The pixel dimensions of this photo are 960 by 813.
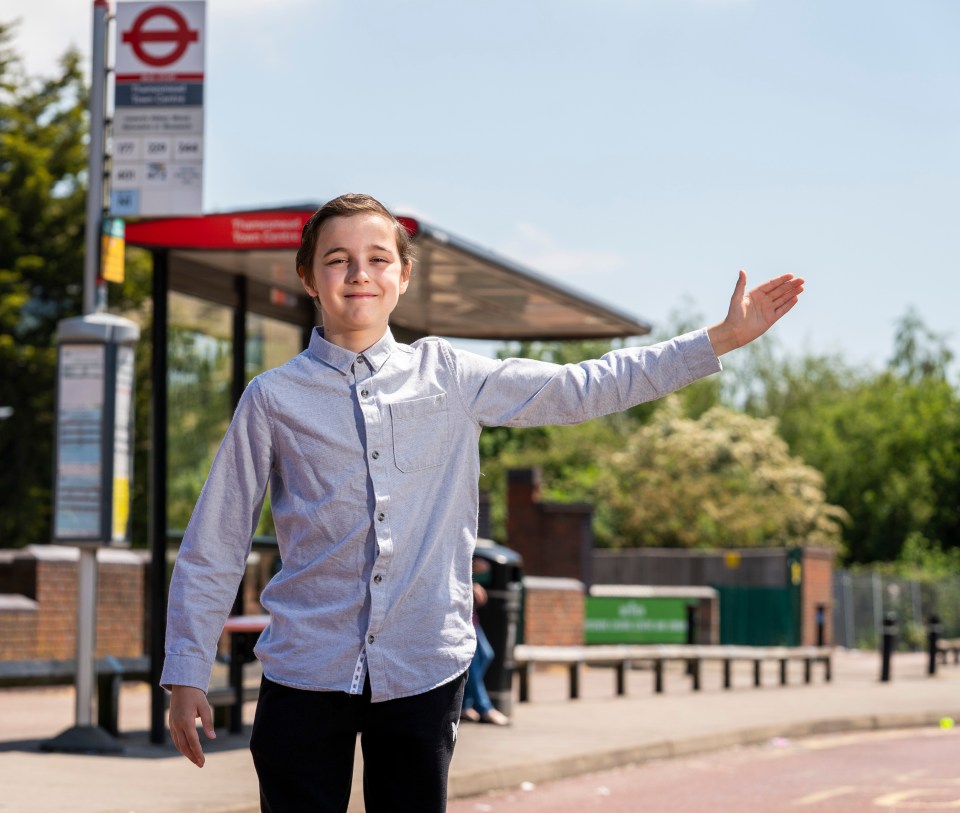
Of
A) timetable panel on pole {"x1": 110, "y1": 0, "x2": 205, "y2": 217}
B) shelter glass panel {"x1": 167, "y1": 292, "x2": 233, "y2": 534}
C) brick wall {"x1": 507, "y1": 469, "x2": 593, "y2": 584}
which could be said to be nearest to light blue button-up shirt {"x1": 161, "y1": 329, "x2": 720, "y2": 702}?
timetable panel on pole {"x1": 110, "y1": 0, "x2": 205, "y2": 217}

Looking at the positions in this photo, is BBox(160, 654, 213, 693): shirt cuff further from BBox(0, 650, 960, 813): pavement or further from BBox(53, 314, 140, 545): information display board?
BBox(53, 314, 140, 545): information display board

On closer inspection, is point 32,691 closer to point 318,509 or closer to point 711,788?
point 711,788

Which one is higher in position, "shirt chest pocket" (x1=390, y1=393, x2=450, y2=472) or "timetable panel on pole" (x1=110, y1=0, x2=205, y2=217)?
"timetable panel on pole" (x1=110, y1=0, x2=205, y2=217)

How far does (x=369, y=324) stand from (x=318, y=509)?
0.38 m

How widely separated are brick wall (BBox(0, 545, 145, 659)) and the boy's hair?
502 inches

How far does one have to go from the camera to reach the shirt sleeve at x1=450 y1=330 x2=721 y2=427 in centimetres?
338

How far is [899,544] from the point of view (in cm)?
5328

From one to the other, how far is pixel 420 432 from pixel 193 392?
845 centimetres

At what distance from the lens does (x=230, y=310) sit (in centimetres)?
1211

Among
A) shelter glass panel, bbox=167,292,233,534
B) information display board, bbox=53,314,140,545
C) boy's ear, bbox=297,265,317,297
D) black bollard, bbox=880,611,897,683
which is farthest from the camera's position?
black bollard, bbox=880,611,897,683

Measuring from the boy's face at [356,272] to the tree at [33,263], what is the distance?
31.0 meters

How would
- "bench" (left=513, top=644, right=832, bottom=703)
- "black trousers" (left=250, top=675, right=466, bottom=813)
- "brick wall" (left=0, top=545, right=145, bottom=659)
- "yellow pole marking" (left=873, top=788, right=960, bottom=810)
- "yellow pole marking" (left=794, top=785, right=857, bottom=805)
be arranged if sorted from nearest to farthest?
"black trousers" (left=250, top=675, right=466, bottom=813) → "yellow pole marking" (left=873, top=788, right=960, bottom=810) → "yellow pole marking" (left=794, top=785, right=857, bottom=805) → "bench" (left=513, top=644, right=832, bottom=703) → "brick wall" (left=0, top=545, right=145, bottom=659)

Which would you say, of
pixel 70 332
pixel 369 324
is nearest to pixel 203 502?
pixel 369 324

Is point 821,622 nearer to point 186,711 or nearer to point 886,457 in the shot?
point 186,711
